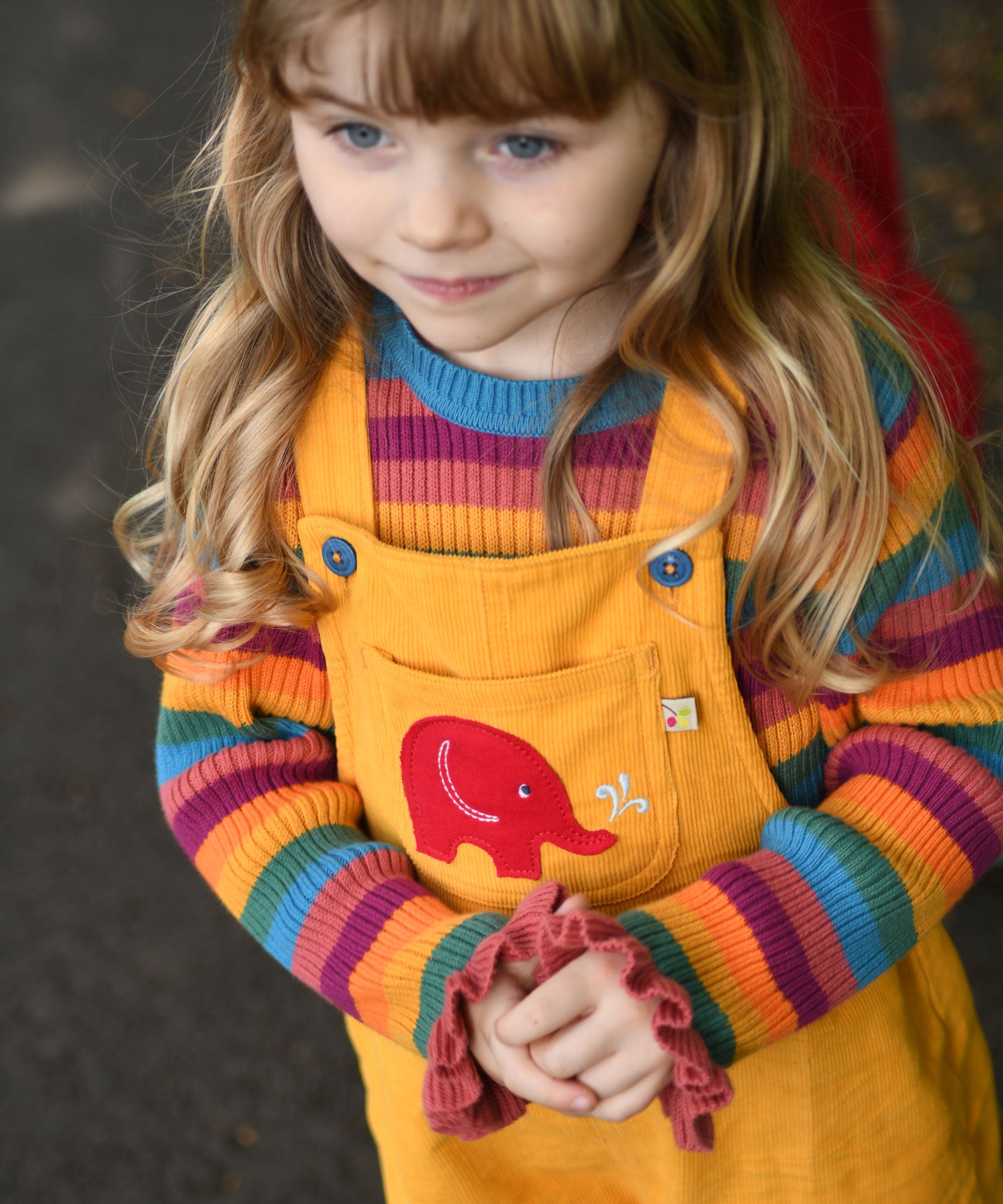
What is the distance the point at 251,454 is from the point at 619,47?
43 cm

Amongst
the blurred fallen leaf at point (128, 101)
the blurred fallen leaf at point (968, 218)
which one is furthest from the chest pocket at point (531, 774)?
the blurred fallen leaf at point (128, 101)

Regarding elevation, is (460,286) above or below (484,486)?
above

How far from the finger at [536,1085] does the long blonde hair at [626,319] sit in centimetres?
34

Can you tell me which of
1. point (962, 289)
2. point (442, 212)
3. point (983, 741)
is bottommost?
point (962, 289)

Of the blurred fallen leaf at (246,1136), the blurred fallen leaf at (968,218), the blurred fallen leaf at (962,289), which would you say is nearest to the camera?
the blurred fallen leaf at (246,1136)

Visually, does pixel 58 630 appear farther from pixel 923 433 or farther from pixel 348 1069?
pixel 923 433

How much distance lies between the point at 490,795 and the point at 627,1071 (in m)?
0.24

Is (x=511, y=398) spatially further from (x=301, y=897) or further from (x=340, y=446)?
(x=301, y=897)

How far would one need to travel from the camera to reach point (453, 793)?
997 mm

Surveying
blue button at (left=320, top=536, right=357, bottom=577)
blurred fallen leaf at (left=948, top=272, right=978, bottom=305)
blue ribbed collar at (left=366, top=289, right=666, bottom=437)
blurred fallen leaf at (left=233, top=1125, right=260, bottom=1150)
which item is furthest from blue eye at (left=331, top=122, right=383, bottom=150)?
blurred fallen leaf at (left=948, top=272, right=978, bottom=305)

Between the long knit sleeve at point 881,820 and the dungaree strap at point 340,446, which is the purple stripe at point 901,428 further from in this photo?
the dungaree strap at point 340,446

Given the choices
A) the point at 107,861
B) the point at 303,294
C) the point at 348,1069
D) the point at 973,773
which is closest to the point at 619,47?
the point at 303,294

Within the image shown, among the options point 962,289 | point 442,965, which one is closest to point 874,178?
point 442,965

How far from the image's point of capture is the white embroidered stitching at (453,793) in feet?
3.23
